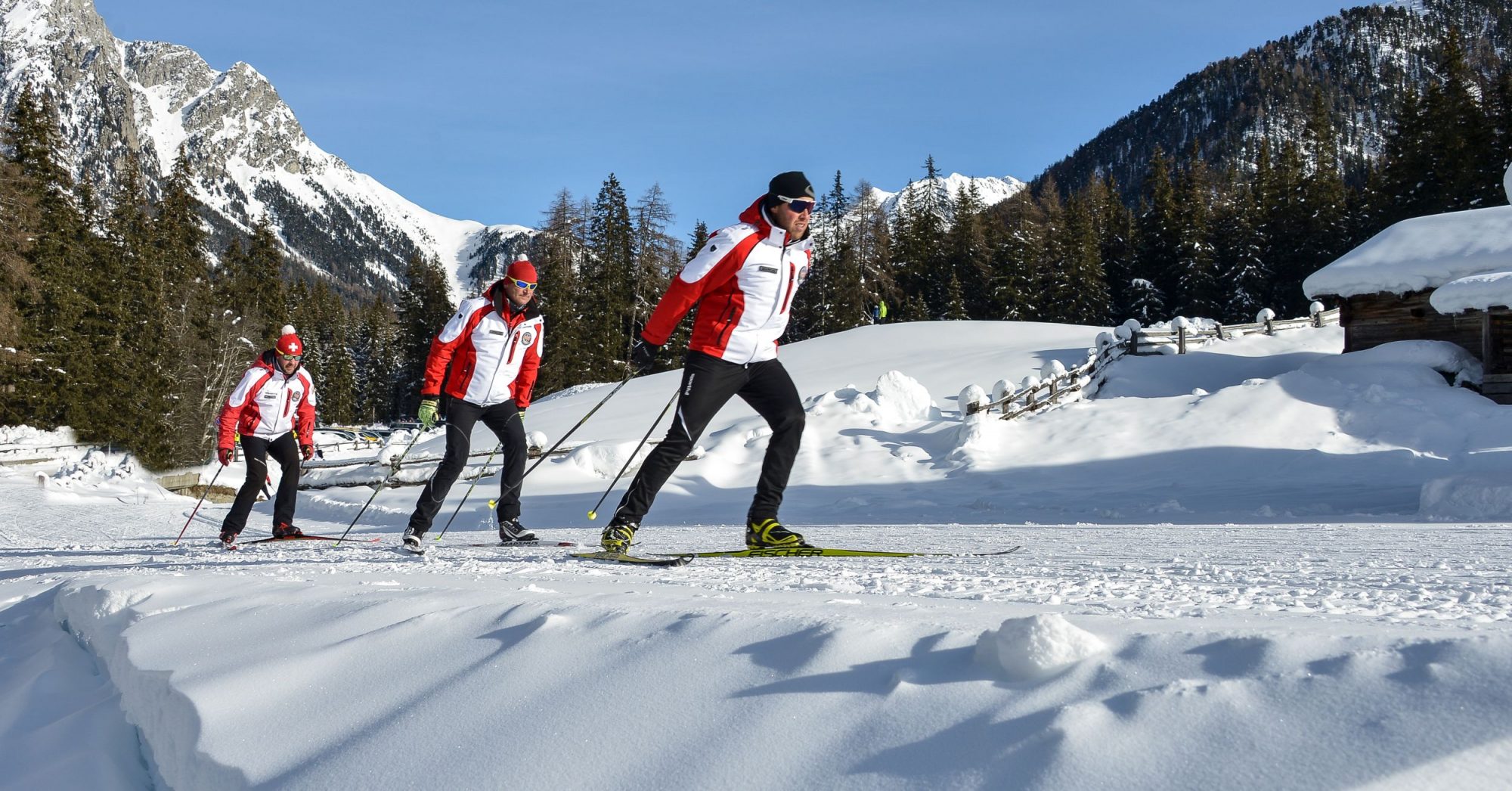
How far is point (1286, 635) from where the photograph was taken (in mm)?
1741

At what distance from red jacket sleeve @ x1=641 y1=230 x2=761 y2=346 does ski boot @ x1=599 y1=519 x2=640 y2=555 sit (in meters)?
0.98

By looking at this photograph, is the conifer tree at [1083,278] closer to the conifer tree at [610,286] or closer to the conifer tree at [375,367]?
the conifer tree at [610,286]

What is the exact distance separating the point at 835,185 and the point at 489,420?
6725 cm

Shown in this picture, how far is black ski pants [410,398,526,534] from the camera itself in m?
6.78

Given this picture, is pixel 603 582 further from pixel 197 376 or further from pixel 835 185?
pixel 835 185

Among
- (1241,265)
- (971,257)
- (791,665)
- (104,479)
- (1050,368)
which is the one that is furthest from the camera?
(971,257)

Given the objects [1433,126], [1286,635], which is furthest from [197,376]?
Answer: [1433,126]

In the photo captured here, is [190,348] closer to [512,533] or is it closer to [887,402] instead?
[887,402]

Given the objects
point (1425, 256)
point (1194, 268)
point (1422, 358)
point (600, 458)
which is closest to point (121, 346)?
point (600, 458)

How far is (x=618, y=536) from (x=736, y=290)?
1.43 meters

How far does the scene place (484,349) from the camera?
6.93 metres

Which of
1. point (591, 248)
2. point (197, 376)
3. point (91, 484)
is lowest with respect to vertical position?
point (91, 484)

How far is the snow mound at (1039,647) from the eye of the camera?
1.75 metres

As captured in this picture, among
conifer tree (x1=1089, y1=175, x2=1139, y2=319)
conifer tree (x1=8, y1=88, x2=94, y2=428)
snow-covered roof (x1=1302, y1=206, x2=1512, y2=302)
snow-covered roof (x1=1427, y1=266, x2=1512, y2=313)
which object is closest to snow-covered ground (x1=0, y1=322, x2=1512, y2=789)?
snow-covered roof (x1=1427, y1=266, x2=1512, y2=313)
